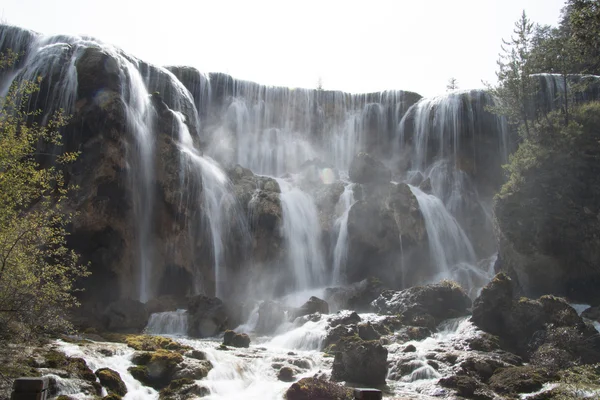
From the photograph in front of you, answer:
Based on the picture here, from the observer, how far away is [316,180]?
43.7m

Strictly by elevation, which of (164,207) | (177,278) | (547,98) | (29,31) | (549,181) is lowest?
(177,278)

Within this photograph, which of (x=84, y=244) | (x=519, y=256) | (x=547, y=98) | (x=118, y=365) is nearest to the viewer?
(x=118, y=365)

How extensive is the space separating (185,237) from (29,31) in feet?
69.9

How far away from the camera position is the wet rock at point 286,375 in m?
16.8

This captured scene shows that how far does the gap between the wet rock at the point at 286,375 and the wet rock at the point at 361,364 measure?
1.47 meters

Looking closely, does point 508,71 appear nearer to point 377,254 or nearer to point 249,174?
point 377,254

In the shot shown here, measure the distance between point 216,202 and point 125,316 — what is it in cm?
1171

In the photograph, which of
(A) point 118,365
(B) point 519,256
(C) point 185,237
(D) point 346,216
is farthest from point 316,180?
(A) point 118,365

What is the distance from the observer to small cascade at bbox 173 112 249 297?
32100mm

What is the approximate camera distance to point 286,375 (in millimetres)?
16922

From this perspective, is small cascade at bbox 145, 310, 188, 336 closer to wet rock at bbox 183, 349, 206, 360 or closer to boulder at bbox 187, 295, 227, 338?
boulder at bbox 187, 295, 227, 338

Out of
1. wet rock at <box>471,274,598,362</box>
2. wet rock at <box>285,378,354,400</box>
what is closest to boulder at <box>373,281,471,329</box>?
wet rock at <box>471,274,598,362</box>

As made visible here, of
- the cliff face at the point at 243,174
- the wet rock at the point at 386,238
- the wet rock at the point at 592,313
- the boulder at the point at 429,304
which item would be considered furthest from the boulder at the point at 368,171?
the wet rock at the point at 592,313

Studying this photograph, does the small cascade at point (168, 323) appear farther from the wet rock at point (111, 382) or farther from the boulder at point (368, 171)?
the boulder at point (368, 171)
